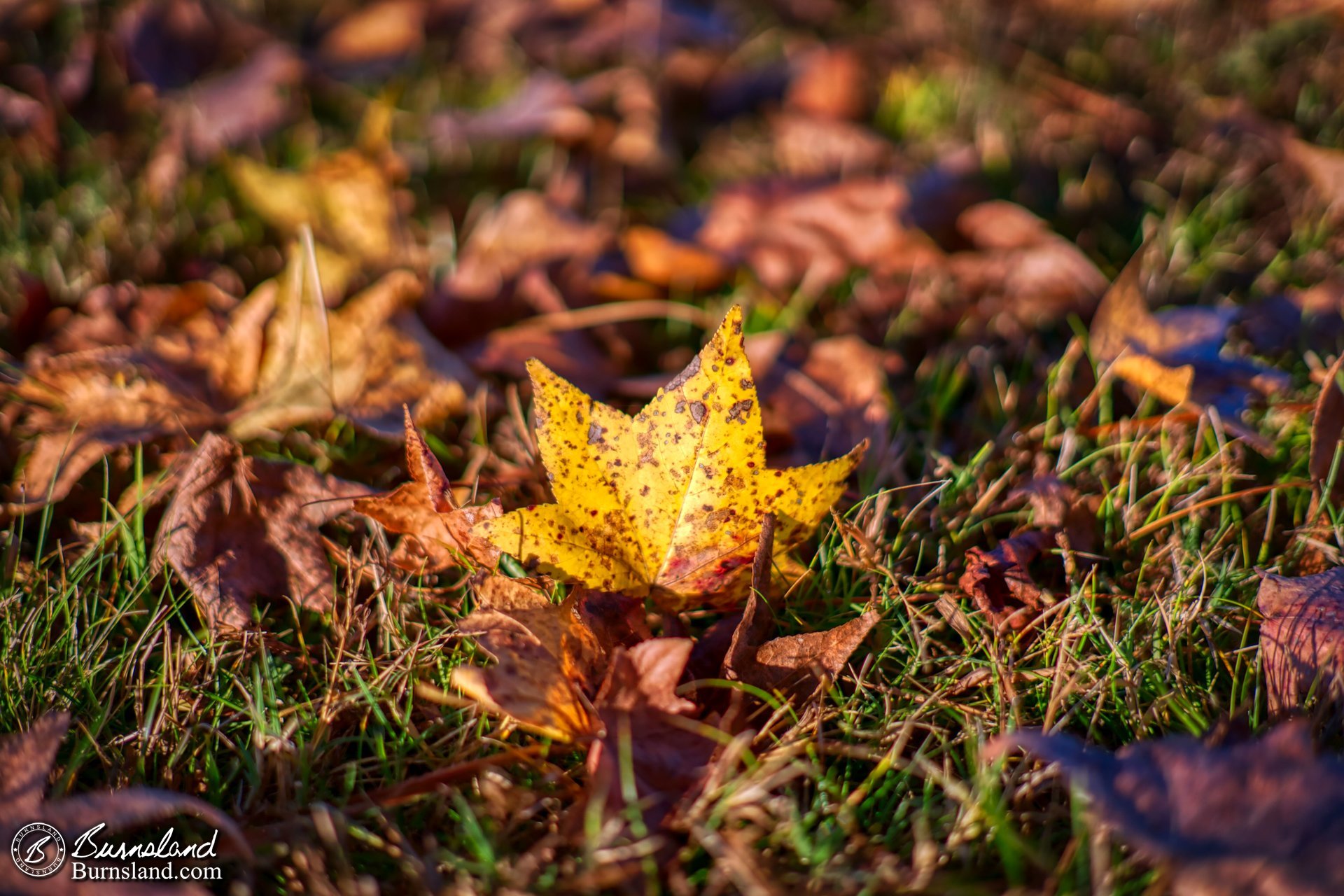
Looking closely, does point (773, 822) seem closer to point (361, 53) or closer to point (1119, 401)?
point (1119, 401)

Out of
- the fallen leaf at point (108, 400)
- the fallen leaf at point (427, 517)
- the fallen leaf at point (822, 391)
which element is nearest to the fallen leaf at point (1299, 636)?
the fallen leaf at point (822, 391)

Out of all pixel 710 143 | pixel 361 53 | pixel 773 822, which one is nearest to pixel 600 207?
pixel 710 143

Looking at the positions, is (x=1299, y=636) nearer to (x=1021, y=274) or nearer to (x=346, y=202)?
(x=1021, y=274)

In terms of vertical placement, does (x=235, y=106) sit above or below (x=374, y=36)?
below

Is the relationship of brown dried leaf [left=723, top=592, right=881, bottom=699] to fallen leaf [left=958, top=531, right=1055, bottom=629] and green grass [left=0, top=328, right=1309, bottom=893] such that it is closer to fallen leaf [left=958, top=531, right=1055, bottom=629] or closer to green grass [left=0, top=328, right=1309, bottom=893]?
green grass [left=0, top=328, right=1309, bottom=893]

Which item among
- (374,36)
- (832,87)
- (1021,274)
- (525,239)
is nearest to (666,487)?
(525,239)

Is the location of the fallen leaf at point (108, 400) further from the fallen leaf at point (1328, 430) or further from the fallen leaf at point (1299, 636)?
the fallen leaf at point (1328, 430)
